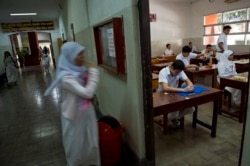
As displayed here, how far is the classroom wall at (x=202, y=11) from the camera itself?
6.96 m

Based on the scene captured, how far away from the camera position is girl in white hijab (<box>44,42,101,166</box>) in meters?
1.69

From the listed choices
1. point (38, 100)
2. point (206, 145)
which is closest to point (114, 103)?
point (206, 145)

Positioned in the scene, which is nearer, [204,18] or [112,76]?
[112,76]

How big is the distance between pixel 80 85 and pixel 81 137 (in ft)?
1.78

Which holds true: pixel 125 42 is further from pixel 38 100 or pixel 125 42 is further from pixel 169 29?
pixel 169 29

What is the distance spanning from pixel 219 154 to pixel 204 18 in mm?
7752

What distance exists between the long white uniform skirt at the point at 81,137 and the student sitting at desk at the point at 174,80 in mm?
1210

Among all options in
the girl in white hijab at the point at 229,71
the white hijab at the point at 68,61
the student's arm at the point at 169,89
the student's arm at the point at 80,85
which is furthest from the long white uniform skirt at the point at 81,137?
the girl in white hijab at the point at 229,71

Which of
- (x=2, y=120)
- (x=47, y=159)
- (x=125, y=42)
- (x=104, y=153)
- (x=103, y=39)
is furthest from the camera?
(x=2, y=120)

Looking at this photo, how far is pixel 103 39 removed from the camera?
8.41 feet

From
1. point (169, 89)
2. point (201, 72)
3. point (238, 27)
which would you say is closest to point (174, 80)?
point (169, 89)

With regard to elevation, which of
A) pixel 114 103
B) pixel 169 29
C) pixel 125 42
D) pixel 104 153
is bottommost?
pixel 104 153

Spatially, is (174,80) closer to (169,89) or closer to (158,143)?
(169,89)

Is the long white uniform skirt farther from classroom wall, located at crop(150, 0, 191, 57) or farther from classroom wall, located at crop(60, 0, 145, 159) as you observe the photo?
classroom wall, located at crop(150, 0, 191, 57)
